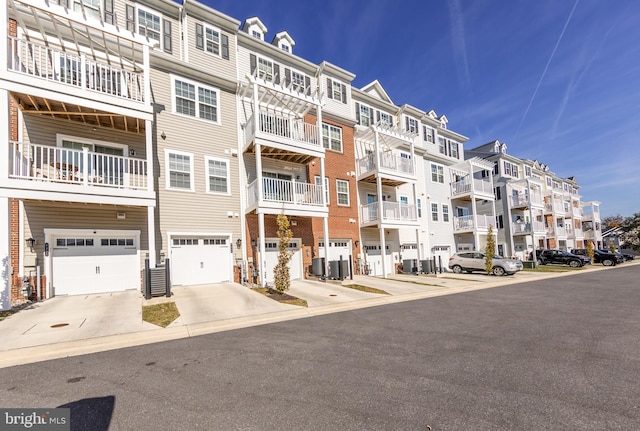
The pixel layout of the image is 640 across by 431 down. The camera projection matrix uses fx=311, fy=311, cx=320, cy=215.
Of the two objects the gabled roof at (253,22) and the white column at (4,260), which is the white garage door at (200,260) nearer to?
the white column at (4,260)

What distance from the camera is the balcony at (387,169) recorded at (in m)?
19.8

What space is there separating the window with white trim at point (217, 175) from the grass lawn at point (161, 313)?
20.8 feet

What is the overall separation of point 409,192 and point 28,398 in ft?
76.0

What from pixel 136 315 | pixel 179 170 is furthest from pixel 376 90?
pixel 136 315

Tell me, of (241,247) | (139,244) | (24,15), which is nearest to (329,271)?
(241,247)

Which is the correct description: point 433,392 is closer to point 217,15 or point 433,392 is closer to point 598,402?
point 598,402

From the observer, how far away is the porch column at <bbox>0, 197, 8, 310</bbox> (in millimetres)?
9133

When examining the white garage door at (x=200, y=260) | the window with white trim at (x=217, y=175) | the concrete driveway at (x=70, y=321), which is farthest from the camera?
the window with white trim at (x=217, y=175)

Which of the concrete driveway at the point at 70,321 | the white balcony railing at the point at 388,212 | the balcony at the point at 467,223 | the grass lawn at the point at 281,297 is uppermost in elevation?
the white balcony railing at the point at 388,212

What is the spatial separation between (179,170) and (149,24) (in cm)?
692

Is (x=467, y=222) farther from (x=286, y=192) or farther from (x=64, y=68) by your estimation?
(x=64, y=68)

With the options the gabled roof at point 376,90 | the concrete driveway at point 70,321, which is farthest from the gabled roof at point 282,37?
the concrete driveway at point 70,321

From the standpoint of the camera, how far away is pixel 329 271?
53.1ft

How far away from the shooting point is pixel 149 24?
14.2 meters
